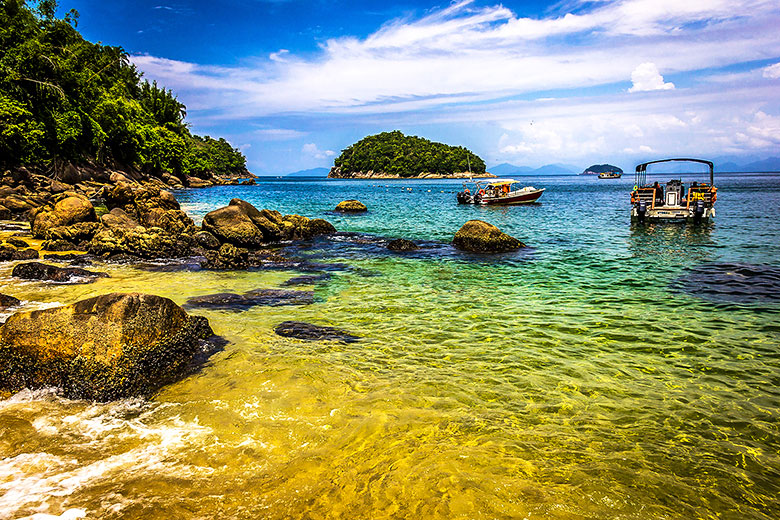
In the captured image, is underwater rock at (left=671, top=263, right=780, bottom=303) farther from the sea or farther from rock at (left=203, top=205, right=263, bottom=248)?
rock at (left=203, top=205, right=263, bottom=248)

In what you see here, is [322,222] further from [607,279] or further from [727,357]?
[727,357]

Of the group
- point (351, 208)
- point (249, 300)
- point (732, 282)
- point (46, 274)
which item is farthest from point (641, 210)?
point (46, 274)

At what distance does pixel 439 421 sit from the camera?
18.8ft

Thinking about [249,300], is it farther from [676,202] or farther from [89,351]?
[676,202]

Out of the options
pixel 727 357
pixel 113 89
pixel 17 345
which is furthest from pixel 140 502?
pixel 113 89

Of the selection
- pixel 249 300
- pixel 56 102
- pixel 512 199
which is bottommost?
pixel 249 300

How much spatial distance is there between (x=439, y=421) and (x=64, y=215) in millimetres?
22694

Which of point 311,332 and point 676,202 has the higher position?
point 676,202

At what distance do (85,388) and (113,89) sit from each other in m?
83.1

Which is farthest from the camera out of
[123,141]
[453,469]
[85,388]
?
[123,141]

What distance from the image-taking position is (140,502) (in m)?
4.05

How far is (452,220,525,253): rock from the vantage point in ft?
66.1

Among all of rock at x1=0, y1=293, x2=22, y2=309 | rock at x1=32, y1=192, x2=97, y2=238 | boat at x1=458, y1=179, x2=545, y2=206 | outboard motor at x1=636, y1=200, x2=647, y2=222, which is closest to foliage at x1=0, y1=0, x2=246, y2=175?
rock at x1=32, y1=192, x2=97, y2=238

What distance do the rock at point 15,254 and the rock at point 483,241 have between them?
18.5 m
